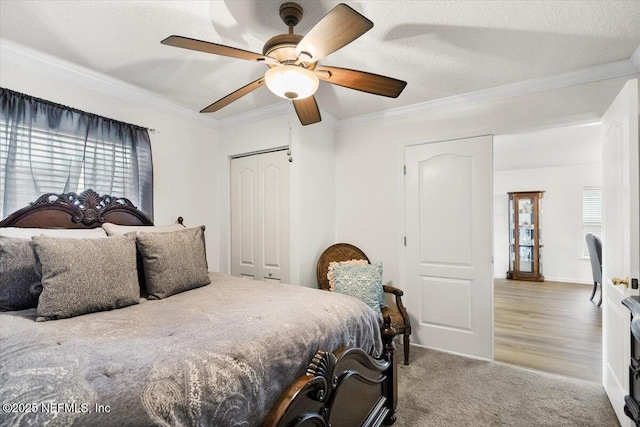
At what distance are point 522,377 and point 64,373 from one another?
2.97m

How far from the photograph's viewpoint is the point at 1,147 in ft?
6.40

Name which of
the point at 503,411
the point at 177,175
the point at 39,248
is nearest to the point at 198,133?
the point at 177,175

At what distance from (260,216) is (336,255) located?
938 mm

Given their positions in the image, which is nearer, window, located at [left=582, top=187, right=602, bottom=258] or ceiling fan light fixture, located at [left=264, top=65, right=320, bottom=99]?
ceiling fan light fixture, located at [left=264, top=65, right=320, bottom=99]

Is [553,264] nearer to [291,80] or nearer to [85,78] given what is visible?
[291,80]

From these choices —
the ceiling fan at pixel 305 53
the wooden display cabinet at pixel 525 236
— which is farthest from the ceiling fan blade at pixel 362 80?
the wooden display cabinet at pixel 525 236

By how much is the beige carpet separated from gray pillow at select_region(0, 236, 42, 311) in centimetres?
221

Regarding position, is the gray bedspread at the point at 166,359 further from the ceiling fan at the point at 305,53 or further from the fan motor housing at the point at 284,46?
the fan motor housing at the point at 284,46

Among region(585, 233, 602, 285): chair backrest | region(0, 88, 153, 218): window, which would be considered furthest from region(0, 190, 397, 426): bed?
region(585, 233, 602, 285): chair backrest

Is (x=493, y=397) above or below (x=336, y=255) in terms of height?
below

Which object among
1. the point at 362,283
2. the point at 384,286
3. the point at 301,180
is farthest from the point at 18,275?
the point at 384,286

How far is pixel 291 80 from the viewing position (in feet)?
5.05

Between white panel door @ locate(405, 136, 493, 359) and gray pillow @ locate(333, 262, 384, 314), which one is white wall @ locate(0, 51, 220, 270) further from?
white panel door @ locate(405, 136, 493, 359)

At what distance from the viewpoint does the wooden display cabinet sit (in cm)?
627
